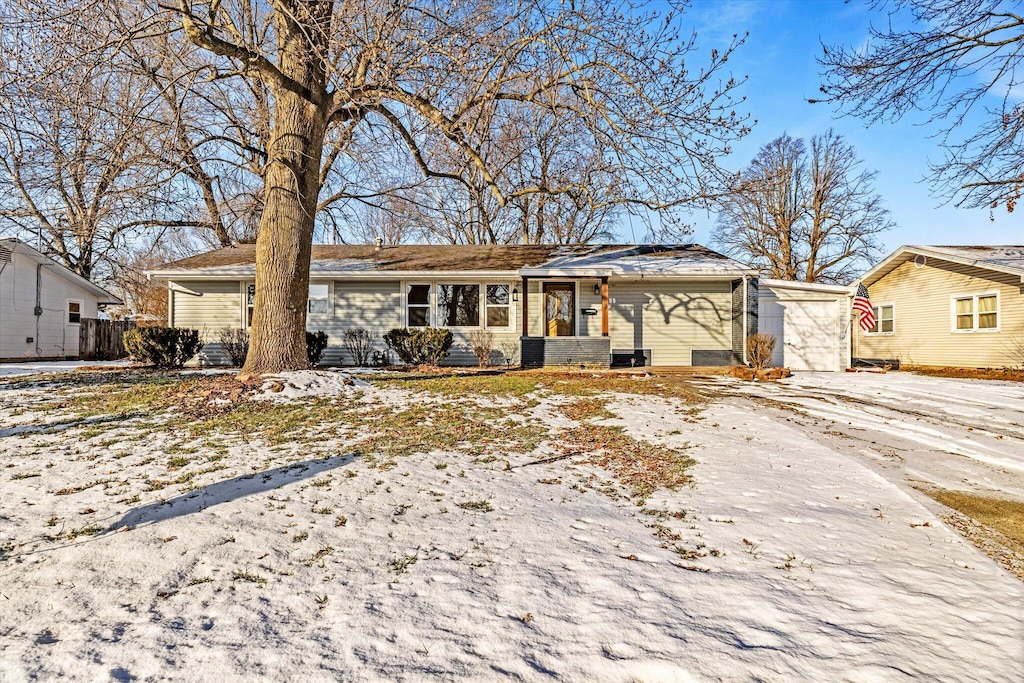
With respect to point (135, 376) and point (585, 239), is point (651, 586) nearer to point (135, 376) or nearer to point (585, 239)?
point (135, 376)

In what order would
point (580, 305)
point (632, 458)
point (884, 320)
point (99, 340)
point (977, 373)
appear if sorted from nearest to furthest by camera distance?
1. point (632, 458)
2. point (977, 373)
3. point (580, 305)
4. point (99, 340)
5. point (884, 320)

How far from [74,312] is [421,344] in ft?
53.1

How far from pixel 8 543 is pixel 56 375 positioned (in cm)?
989

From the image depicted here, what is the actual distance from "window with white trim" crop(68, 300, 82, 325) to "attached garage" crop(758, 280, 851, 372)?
24.9 metres

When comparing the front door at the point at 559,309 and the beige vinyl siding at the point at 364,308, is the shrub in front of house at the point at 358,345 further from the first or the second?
the front door at the point at 559,309

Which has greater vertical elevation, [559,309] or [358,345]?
[559,309]

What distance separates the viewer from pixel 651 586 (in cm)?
263

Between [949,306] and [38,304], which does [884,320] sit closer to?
[949,306]

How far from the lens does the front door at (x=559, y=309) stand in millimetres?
14836

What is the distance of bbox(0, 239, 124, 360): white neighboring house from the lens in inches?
658

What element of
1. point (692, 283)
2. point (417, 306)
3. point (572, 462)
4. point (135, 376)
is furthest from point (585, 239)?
point (572, 462)

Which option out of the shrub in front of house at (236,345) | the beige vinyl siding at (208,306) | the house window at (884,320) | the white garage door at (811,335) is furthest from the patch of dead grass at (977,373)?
the beige vinyl siding at (208,306)

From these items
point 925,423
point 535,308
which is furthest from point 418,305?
point 925,423

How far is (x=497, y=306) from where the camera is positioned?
14.8m
